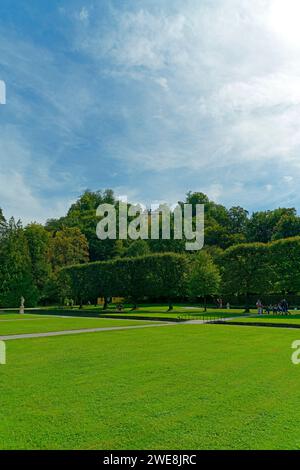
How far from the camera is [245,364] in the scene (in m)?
11.9

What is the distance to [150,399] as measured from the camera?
827cm

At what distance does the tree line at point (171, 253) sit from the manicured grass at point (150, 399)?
101ft

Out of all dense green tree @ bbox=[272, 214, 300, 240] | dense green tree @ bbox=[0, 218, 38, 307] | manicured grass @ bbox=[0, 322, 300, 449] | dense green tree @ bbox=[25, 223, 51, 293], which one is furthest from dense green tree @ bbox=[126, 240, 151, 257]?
manicured grass @ bbox=[0, 322, 300, 449]

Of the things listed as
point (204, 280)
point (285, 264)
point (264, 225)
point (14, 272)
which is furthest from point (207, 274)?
point (264, 225)

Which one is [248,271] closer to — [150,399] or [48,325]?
[48,325]

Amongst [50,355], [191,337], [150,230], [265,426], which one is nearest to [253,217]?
[150,230]

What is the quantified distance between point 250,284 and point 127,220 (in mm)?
49344

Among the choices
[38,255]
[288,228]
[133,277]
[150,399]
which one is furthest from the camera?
[288,228]

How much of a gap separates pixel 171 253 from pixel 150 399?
134 feet

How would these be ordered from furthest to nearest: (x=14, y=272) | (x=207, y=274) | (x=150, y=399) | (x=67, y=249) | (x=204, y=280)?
(x=67, y=249) < (x=14, y=272) < (x=207, y=274) < (x=204, y=280) < (x=150, y=399)

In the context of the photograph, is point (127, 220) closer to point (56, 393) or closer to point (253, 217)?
point (253, 217)

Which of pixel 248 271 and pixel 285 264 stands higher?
pixel 285 264

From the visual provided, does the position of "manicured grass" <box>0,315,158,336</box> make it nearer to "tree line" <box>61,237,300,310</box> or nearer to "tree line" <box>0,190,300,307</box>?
"tree line" <box>61,237,300,310</box>
